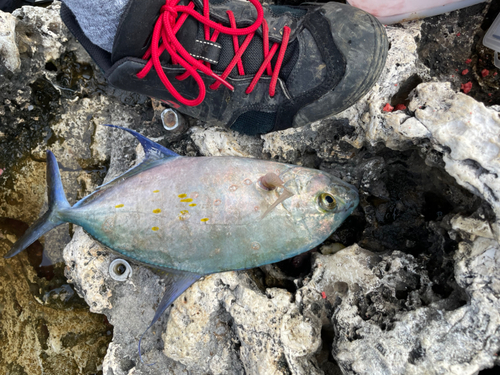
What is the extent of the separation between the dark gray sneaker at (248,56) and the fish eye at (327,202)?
44 cm

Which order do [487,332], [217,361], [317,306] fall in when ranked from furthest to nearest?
[217,361], [317,306], [487,332]

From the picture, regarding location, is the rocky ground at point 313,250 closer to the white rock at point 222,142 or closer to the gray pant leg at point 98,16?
the white rock at point 222,142

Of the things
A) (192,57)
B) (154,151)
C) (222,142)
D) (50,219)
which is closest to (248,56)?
(192,57)

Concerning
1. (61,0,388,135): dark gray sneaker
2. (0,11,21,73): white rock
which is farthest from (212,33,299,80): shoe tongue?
(0,11,21,73): white rock

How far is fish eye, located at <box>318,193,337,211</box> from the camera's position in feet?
5.04

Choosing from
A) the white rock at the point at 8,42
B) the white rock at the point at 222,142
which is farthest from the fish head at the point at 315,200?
the white rock at the point at 8,42

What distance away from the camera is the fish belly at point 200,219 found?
60.7 inches

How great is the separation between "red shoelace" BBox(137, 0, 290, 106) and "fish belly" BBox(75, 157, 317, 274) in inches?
16.5

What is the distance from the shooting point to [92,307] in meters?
1.92

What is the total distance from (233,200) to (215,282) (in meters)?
0.49

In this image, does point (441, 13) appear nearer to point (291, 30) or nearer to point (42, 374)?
point (291, 30)

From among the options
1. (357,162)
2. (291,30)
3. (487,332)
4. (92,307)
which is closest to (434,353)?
(487,332)

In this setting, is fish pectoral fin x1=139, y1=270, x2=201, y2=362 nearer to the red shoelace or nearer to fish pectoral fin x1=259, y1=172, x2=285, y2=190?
fish pectoral fin x1=259, y1=172, x2=285, y2=190

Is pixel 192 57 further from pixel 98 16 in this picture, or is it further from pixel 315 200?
pixel 315 200
